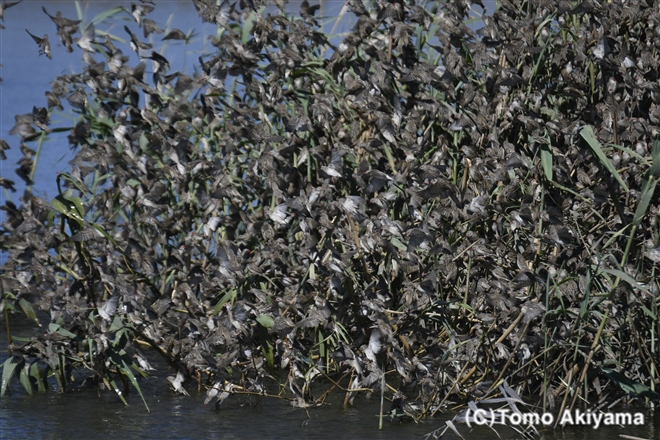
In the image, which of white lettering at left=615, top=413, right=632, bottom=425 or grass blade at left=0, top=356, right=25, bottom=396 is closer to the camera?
white lettering at left=615, top=413, right=632, bottom=425

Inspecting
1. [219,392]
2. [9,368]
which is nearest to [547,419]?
[219,392]

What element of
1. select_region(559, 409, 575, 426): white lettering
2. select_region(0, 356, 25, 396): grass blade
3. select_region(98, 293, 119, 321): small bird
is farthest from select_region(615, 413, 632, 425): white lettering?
select_region(0, 356, 25, 396): grass blade

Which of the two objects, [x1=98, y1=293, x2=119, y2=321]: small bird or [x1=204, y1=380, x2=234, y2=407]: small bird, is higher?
[x1=98, y1=293, x2=119, y2=321]: small bird

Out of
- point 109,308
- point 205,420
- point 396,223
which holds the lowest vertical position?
point 205,420

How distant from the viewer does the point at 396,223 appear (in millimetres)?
2857

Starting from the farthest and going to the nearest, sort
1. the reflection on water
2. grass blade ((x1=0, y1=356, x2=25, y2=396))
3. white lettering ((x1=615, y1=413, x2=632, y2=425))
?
grass blade ((x1=0, y1=356, x2=25, y2=396)) < white lettering ((x1=615, y1=413, x2=632, y2=425)) < the reflection on water

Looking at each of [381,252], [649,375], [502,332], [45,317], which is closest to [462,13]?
[381,252]

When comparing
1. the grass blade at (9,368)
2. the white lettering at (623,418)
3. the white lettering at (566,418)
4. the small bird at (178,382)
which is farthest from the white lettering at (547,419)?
the grass blade at (9,368)

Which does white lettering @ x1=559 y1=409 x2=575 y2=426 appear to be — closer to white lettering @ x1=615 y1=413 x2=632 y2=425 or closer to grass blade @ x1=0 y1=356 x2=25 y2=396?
white lettering @ x1=615 y1=413 x2=632 y2=425

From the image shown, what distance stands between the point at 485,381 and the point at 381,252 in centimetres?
56

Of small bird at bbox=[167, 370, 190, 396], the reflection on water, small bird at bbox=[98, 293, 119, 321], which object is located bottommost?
the reflection on water

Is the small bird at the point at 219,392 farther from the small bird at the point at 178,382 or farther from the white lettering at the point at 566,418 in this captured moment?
the white lettering at the point at 566,418

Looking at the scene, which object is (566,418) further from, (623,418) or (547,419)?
(623,418)

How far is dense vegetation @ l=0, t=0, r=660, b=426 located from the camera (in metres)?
2.91
